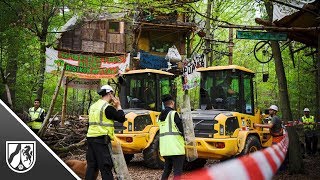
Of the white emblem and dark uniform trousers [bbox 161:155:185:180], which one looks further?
dark uniform trousers [bbox 161:155:185:180]

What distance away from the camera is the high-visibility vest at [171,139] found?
26.2ft

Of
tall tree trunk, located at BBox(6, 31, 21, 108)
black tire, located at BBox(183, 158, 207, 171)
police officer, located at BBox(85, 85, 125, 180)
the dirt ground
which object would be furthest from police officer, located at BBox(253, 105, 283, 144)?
tall tree trunk, located at BBox(6, 31, 21, 108)

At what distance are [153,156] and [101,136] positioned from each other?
4.78m

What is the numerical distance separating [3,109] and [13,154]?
0.39 metres

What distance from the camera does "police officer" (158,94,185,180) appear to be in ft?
26.2

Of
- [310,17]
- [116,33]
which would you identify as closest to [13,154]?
[310,17]

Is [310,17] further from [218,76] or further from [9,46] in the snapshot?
[9,46]

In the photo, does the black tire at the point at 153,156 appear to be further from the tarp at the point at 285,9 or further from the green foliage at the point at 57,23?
the tarp at the point at 285,9

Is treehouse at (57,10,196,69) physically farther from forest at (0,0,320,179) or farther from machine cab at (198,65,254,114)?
machine cab at (198,65,254,114)

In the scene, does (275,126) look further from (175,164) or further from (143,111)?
(175,164)

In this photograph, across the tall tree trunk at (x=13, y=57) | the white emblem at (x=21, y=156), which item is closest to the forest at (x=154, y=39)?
the tall tree trunk at (x=13, y=57)

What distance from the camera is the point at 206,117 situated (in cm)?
1016

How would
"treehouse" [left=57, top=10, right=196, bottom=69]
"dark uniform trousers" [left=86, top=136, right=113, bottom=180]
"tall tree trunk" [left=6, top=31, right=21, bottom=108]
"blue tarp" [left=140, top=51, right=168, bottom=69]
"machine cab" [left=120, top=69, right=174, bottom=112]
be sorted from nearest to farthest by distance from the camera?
1. "dark uniform trousers" [left=86, top=136, right=113, bottom=180]
2. "machine cab" [left=120, top=69, right=174, bottom=112]
3. "tall tree trunk" [left=6, top=31, right=21, bottom=108]
4. "blue tarp" [left=140, top=51, right=168, bottom=69]
5. "treehouse" [left=57, top=10, right=196, bottom=69]

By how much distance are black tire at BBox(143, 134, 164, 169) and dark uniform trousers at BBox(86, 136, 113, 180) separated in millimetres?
4603
